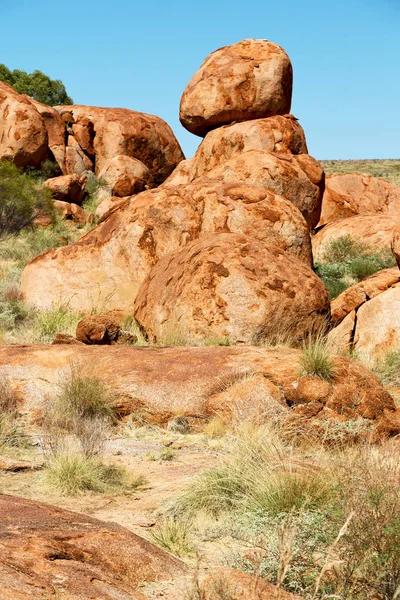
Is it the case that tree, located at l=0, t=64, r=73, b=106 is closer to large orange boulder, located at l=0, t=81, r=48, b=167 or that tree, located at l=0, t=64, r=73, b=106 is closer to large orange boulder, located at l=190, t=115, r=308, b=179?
large orange boulder, located at l=0, t=81, r=48, b=167

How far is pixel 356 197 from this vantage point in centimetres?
2319

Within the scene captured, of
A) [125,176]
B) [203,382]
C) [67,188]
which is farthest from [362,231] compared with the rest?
[125,176]

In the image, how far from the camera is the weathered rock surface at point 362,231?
18181 mm


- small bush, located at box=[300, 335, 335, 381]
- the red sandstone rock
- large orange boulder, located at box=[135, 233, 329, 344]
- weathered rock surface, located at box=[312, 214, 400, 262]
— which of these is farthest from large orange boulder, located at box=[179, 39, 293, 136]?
small bush, located at box=[300, 335, 335, 381]

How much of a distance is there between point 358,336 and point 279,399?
14.5ft

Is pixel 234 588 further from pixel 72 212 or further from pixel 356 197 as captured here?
pixel 72 212

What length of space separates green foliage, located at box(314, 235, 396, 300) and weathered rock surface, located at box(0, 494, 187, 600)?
11667 mm

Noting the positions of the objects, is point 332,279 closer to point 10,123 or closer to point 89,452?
point 89,452

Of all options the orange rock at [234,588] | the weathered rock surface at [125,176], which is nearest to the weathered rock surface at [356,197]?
the weathered rock surface at [125,176]

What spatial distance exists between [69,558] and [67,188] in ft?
84.7

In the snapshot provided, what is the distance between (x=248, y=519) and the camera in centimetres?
490

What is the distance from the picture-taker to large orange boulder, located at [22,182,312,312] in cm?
1323

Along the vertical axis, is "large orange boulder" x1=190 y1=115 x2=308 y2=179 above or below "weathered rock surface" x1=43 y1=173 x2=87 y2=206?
above

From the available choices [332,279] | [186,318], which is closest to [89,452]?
[186,318]
